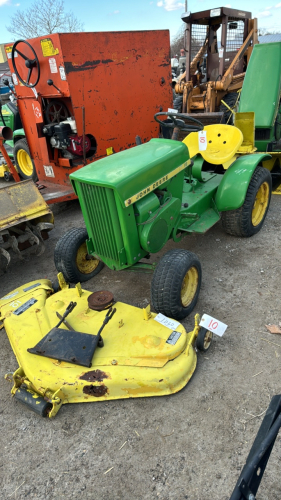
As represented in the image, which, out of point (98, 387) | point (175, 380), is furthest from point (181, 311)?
point (98, 387)

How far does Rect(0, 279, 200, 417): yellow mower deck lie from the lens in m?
2.05

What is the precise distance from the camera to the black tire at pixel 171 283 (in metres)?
2.46

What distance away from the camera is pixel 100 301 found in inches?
98.9

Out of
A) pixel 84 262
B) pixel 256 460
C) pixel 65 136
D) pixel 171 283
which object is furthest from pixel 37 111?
pixel 256 460

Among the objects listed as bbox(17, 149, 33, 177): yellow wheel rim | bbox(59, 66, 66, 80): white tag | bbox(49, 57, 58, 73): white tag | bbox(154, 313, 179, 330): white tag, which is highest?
bbox(49, 57, 58, 73): white tag

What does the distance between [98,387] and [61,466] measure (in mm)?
447

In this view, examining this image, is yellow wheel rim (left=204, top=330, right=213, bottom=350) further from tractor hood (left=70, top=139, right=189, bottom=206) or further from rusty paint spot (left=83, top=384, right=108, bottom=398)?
tractor hood (left=70, top=139, right=189, bottom=206)

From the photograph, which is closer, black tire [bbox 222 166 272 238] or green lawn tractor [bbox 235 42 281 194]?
black tire [bbox 222 166 272 238]

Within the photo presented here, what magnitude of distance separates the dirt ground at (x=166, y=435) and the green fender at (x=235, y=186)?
101 centimetres

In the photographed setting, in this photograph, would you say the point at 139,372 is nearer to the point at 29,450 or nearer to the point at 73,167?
the point at 29,450

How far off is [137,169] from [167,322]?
1117 mm

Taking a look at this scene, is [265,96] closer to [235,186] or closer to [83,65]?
[235,186]

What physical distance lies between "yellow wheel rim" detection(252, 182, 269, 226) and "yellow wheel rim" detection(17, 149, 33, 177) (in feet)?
12.7

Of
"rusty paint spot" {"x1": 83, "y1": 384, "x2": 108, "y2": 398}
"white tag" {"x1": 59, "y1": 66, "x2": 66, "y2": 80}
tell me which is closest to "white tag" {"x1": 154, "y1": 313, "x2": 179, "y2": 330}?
"rusty paint spot" {"x1": 83, "y1": 384, "x2": 108, "y2": 398}
